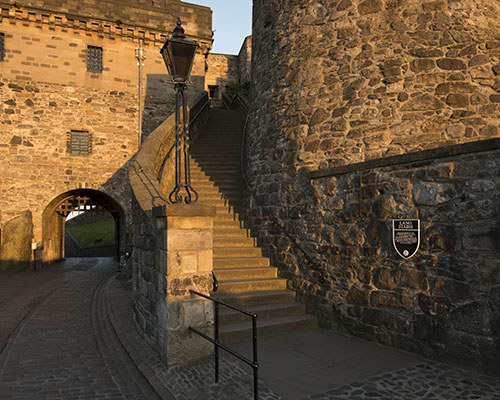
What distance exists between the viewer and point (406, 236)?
15.8ft

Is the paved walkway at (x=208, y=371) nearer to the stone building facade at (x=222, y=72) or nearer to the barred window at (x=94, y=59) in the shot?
the barred window at (x=94, y=59)

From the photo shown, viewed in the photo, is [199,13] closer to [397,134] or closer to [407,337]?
[397,134]

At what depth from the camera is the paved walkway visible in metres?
3.79

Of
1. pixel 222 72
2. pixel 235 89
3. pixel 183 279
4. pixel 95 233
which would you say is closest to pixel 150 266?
pixel 183 279

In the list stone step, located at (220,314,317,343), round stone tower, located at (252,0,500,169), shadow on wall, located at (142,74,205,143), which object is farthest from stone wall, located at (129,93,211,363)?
shadow on wall, located at (142,74,205,143)

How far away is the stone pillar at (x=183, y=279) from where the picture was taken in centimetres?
459

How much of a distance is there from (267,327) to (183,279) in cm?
166

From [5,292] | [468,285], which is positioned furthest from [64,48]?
[468,285]

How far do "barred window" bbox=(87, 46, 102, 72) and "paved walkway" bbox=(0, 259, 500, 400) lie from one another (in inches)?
453

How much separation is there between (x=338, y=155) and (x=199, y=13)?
1380cm

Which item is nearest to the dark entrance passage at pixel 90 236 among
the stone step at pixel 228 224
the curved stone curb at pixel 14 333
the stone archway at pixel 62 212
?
the stone archway at pixel 62 212

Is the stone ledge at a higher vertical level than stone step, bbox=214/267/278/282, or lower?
higher

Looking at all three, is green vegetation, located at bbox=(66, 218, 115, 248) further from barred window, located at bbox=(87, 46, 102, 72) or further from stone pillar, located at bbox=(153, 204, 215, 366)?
stone pillar, located at bbox=(153, 204, 215, 366)

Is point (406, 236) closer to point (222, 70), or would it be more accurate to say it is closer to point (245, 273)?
point (245, 273)
